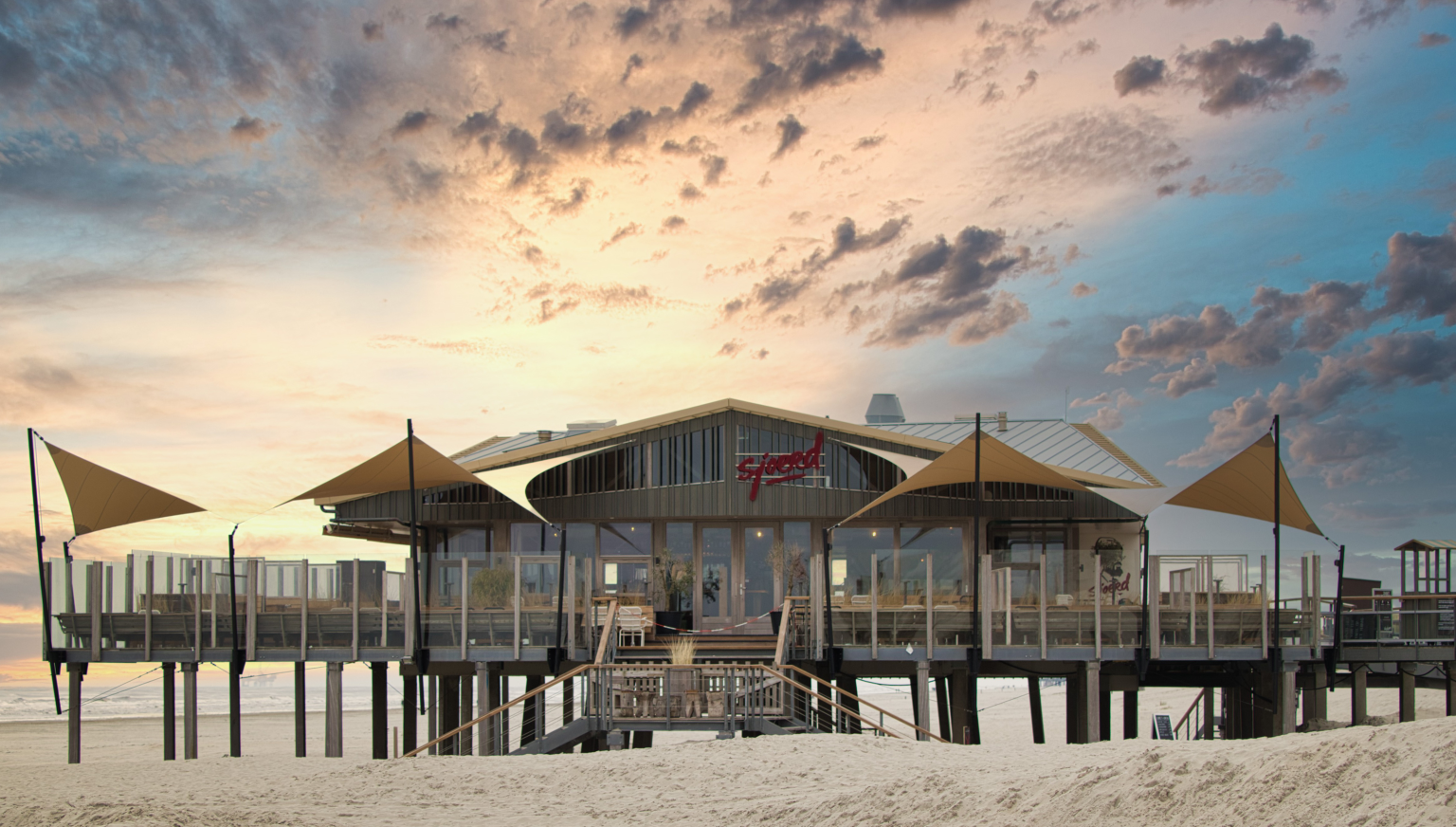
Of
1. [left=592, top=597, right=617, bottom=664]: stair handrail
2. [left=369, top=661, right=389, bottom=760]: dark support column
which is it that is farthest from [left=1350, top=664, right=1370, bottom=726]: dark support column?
[left=369, top=661, right=389, bottom=760]: dark support column

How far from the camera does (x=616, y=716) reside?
17359mm

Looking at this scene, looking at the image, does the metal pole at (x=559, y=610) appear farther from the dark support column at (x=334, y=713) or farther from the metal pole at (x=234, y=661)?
the metal pole at (x=234, y=661)

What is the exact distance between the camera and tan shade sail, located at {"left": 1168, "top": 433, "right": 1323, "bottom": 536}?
20.5 metres

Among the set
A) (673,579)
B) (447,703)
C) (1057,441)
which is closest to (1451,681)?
(1057,441)

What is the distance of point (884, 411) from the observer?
3269 cm

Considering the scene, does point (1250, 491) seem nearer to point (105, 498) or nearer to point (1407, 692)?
point (1407, 692)

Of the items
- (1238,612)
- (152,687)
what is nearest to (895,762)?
(1238,612)

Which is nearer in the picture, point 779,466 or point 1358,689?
point 1358,689

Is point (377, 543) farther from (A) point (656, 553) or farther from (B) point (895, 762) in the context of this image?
(B) point (895, 762)

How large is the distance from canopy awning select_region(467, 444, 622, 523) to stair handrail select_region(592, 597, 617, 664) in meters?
1.84

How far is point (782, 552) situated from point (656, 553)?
2541mm

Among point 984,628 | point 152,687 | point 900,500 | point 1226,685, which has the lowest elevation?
point 152,687

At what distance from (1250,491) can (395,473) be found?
14694 millimetres

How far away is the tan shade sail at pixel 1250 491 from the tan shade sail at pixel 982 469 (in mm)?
2283
